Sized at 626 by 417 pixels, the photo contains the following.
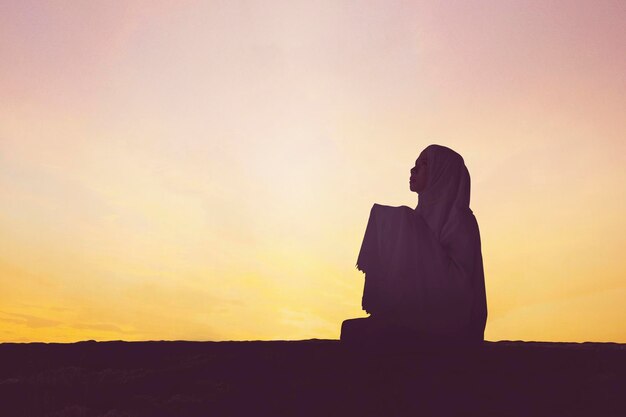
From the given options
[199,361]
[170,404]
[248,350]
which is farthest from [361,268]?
[170,404]

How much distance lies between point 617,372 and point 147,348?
539 cm

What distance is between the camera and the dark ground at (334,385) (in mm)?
5289

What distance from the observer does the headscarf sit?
7223 millimetres

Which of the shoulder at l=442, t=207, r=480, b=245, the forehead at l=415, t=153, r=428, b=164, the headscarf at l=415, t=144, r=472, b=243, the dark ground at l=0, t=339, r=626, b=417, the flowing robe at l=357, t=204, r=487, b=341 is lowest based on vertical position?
the dark ground at l=0, t=339, r=626, b=417

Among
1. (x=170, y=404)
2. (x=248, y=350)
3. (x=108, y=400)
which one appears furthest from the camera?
(x=248, y=350)

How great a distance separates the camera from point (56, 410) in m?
5.99

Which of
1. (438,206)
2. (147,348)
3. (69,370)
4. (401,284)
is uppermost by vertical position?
(438,206)

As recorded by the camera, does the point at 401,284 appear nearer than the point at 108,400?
No

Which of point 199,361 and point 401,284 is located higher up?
point 401,284

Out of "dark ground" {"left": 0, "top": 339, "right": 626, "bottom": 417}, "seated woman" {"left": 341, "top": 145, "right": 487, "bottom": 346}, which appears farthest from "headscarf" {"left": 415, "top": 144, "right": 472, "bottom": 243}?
"dark ground" {"left": 0, "top": 339, "right": 626, "bottom": 417}

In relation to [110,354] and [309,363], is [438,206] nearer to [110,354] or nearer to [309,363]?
[309,363]

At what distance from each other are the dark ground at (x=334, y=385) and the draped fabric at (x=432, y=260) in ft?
1.79

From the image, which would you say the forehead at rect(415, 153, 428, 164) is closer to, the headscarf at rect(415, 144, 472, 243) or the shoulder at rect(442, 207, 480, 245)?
the headscarf at rect(415, 144, 472, 243)

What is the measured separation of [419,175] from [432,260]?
1176mm
